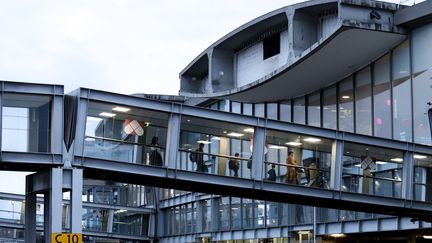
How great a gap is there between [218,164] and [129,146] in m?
3.38

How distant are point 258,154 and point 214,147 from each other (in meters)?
1.55

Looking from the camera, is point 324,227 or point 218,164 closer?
point 218,164

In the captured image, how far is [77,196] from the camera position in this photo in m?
24.0

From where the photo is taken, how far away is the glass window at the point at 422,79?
36344mm

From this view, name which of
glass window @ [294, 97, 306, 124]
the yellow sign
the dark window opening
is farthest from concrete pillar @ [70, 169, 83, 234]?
glass window @ [294, 97, 306, 124]

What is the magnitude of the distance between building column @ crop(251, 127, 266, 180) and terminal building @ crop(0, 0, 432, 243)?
4 cm

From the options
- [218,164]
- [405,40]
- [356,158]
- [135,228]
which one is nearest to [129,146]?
[218,164]

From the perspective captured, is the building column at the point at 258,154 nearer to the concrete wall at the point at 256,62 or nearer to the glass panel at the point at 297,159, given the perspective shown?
the glass panel at the point at 297,159

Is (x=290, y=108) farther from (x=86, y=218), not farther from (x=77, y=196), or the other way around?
(x=86, y=218)

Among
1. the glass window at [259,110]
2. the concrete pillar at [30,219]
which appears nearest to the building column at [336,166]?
the concrete pillar at [30,219]

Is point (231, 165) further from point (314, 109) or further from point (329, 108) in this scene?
point (314, 109)

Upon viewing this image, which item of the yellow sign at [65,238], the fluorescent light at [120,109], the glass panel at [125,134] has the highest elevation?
the fluorescent light at [120,109]

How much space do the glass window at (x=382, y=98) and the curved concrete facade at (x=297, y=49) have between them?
0.60 metres

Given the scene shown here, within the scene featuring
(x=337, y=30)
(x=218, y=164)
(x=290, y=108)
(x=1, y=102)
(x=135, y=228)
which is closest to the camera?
(x=1, y=102)
